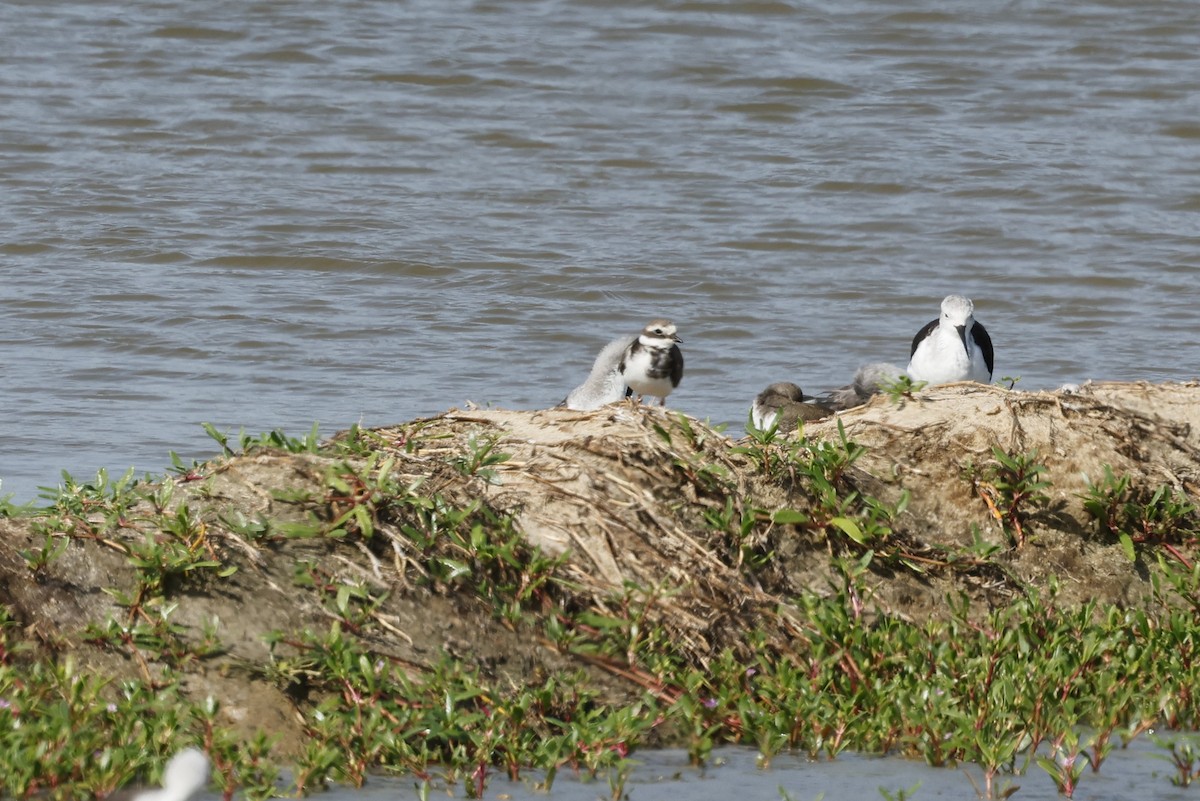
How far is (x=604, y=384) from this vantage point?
9211 mm

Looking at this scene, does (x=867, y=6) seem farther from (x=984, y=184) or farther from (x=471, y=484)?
(x=471, y=484)

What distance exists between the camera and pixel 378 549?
19.6ft

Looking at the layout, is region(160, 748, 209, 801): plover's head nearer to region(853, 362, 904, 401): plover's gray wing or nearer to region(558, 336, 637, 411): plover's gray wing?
region(558, 336, 637, 411): plover's gray wing

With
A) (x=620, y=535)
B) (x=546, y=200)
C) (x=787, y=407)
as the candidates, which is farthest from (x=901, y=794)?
(x=546, y=200)

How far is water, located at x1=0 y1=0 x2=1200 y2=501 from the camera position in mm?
11789

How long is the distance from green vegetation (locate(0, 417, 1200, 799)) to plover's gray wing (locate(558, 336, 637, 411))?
2.40m

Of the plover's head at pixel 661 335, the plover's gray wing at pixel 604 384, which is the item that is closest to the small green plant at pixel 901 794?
the plover's gray wing at pixel 604 384

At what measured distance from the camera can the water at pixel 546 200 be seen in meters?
11.8

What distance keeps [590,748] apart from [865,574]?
5.26ft

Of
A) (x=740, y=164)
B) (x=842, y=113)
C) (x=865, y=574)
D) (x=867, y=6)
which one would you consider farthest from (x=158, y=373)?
(x=867, y=6)

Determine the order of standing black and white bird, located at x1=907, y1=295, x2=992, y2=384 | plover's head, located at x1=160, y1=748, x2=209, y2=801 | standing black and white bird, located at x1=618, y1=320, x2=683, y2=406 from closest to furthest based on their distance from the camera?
plover's head, located at x1=160, y1=748, x2=209, y2=801
standing black and white bird, located at x1=907, y1=295, x2=992, y2=384
standing black and white bird, located at x1=618, y1=320, x2=683, y2=406

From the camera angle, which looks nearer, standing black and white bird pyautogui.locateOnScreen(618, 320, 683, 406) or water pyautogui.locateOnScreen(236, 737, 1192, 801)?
water pyautogui.locateOnScreen(236, 737, 1192, 801)

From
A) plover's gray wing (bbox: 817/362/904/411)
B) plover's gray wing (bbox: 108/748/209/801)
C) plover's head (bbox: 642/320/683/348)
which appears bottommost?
plover's gray wing (bbox: 817/362/904/411)

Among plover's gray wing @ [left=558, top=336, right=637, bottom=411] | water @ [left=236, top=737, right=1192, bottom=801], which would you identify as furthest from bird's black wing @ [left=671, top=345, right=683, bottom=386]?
water @ [left=236, top=737, right=1192, bottom=801]
